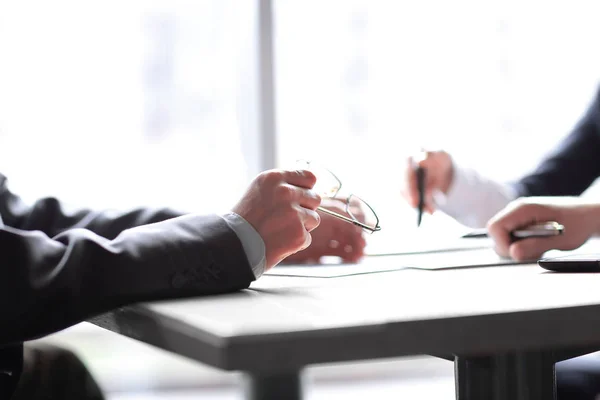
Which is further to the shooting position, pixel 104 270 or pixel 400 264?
pixel 400 264

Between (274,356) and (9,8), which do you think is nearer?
(274,356)

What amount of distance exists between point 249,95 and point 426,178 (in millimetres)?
1315

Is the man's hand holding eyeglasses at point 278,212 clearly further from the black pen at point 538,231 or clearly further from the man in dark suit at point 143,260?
the black pen at point 538,231

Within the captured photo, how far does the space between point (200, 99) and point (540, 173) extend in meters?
1.34

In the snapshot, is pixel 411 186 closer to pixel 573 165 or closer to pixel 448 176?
pixel 448 176

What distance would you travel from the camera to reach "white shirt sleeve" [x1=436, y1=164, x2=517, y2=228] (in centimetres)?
164

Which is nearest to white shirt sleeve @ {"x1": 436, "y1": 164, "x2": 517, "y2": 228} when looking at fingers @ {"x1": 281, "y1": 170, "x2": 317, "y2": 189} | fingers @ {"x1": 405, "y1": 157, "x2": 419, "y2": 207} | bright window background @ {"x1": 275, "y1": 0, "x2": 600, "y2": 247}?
fingers @ {"x1": 405, "y1": 157, "x2": 419, "y2": 207}

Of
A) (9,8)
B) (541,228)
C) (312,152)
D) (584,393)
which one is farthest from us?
(312,152)

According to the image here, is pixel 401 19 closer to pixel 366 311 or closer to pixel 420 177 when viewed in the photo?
pixel 420 177

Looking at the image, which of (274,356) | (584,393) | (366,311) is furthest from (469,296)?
(584,393)

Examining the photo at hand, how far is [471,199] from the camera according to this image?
166cm

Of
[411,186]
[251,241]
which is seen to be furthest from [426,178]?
[251,241]

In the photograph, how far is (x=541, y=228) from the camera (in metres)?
1.17

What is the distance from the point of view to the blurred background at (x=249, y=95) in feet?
8.87
